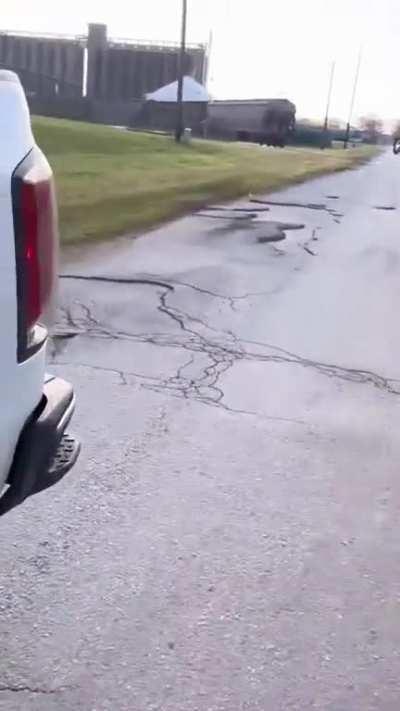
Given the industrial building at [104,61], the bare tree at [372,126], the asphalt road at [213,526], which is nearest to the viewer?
the asphalt road at [213,526]

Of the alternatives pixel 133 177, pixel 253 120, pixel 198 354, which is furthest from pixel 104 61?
pixel 198 354

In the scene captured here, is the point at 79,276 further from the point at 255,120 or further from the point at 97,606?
the point at 255,120

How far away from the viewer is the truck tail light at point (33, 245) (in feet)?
8.45

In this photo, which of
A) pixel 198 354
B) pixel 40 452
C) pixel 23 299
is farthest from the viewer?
pixel 198 354

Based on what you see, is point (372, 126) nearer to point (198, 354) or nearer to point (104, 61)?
point (104, 61)

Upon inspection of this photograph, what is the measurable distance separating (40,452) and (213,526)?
4.82ft

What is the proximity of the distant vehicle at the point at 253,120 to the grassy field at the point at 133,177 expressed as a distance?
48.1 feet

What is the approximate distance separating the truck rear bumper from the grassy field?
949 cm

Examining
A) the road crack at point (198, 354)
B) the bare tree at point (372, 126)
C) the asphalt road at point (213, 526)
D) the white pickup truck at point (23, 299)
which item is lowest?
the bare tree at point (372, 126)

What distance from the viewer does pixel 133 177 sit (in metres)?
24.6

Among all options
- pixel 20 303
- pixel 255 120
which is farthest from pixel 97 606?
pixel 255 120

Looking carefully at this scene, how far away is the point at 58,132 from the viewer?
43375 mm

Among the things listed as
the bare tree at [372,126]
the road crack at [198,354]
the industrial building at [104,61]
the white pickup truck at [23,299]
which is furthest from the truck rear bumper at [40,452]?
the bare tree at [372,126]

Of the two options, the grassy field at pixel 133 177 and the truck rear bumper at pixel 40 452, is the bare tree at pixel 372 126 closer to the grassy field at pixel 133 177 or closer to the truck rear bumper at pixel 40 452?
the grassy field at pixel 133 177
